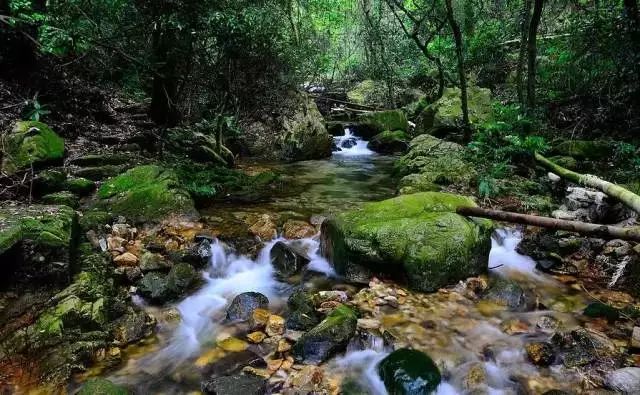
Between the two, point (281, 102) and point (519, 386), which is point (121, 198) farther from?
point (281, 102)

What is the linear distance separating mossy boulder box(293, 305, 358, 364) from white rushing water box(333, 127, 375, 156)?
11498 millimetres

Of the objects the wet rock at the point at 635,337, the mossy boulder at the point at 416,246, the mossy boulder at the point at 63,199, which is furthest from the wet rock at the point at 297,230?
the wet rock at the point at 635,337

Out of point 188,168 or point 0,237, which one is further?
point 188,168

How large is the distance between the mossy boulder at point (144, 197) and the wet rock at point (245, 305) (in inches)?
97.2

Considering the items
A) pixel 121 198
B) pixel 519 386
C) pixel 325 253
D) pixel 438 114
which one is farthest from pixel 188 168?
pixel 438 114

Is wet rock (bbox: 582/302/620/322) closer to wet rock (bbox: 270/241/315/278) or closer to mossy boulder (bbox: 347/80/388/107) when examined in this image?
wet rock (bbox: 270/241/315/278)

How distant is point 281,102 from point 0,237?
9.93 m

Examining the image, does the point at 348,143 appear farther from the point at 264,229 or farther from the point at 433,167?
the point at 264,229

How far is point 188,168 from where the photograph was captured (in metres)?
9.17

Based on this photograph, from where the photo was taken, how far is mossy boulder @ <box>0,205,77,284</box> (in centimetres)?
409

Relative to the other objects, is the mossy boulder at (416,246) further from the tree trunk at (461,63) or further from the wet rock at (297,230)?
the tree trunk at (461,63)

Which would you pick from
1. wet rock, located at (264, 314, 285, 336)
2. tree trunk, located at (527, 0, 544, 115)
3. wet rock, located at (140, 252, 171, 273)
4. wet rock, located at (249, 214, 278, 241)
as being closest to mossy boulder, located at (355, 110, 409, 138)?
tree trunk, located at (527, 0, 544, 115)

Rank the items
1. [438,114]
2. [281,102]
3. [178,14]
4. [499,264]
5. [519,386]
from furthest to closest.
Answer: [438,114] → [281,102] → [178,14] → [499,264] → [519,386]

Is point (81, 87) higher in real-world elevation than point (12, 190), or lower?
higher
